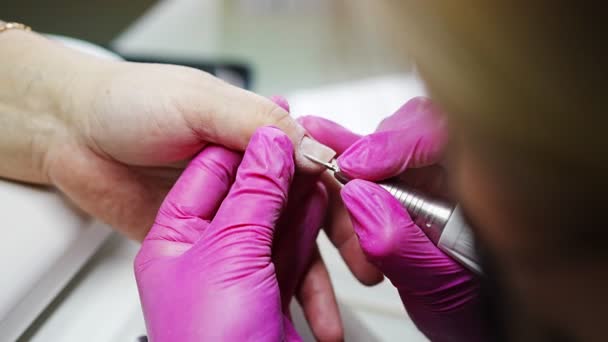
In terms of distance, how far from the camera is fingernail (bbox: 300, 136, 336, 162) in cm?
56

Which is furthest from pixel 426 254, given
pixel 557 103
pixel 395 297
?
pixel 557 103

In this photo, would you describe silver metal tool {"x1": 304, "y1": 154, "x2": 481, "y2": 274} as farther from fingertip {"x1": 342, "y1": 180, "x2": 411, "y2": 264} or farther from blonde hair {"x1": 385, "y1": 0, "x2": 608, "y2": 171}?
blonde hair {"x1": 385, "y1": 0, "x2": 608, "y2": 171}

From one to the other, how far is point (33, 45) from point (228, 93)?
36cm

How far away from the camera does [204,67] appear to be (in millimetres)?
1307

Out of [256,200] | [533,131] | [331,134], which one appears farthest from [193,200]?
[533,131]

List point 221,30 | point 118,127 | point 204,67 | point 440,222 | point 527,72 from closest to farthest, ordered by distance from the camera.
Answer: point 527,72 < point 440,222 < point 118,127 < point 204,67 < point 221,30

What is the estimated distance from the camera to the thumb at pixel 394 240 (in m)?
0.49

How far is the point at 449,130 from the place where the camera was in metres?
0.28

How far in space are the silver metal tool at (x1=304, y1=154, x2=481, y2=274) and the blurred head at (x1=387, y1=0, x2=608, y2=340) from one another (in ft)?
0.51

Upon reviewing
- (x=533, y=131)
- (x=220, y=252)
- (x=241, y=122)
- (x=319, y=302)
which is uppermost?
(x=533, y=131)

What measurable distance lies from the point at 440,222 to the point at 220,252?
236 millimetres

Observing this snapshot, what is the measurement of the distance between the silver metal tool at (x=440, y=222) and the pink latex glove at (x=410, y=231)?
1cm

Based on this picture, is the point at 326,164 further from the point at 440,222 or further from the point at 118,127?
the point at 118,127

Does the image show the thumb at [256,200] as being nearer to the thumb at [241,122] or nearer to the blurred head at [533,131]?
the thumb at [241,122]
